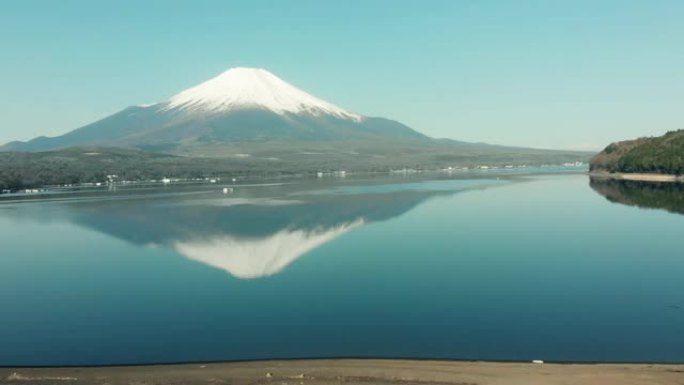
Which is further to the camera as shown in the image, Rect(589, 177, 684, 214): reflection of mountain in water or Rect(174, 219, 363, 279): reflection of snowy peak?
Rect(589, 177, 684, 214): reflection of mountain in water

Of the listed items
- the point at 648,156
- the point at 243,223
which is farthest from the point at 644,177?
the point at 243,223

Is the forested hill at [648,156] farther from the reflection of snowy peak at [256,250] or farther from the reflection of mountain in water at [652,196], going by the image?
the reflection of snowy peak at [256,250]

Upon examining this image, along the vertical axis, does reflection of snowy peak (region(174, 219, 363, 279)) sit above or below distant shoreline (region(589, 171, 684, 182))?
below

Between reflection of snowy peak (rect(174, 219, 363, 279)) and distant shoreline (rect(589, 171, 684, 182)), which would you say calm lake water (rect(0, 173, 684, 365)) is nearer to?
reflection of snowy peak (rect(174, 219, 363, 279))

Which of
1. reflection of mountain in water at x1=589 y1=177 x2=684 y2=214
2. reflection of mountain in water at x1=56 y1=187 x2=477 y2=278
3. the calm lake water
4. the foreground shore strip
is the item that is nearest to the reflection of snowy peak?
reflection of mountain in water at x1=56 y1=187 x2=477 y2=278

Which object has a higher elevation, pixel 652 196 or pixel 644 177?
pixel 644 177

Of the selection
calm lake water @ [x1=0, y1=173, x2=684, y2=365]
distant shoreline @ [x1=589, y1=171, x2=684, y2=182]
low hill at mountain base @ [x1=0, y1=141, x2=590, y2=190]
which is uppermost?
low hill at mountain base @ [x1=0, y1=141, x2=590, y2=190]

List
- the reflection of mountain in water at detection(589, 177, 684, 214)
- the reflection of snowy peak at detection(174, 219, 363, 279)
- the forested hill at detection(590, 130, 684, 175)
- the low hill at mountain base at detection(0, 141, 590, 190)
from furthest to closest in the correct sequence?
the low hill at mountain base at detection(0, 141, 590, 190) < the forested hill at detection(590, 130, 684, 175) < the reflection of mountain in water at detection(589, 177, 684, 214) < the reflection of snowy peak at detection(174, 219, 363, 279)

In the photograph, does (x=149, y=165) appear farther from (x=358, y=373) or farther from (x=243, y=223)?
(x=358, y=373)
